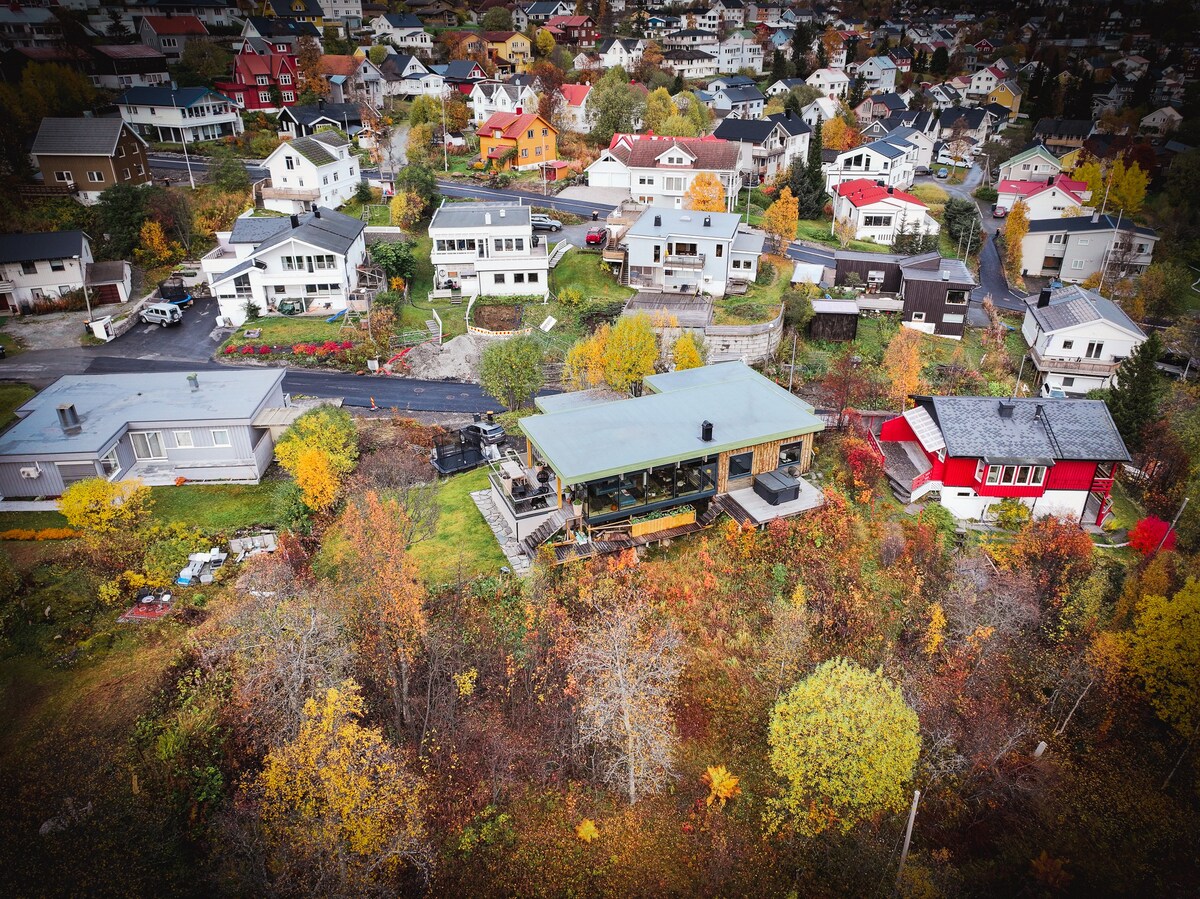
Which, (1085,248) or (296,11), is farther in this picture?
(296,11)

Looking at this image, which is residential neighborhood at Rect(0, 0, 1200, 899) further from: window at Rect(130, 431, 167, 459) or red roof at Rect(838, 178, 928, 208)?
red roof at Rect(838, 178, 928, 208)

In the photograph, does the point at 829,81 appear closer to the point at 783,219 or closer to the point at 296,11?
the point at 783,219

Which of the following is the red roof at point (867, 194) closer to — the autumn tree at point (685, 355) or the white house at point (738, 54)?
the autumn tree at point (685, 355)

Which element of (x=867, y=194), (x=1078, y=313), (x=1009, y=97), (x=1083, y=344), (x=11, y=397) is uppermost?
(x=1009, y=97)

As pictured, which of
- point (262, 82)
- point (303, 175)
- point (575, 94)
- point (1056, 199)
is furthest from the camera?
point (575, 94)

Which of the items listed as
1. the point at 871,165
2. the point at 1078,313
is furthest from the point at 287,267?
the point at 871,165

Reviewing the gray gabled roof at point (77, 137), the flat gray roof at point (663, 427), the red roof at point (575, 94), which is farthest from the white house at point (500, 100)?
the flat gray roof at point (663, 427)

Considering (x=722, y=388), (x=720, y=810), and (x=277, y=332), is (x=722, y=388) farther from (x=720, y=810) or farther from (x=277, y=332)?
(x=277, y=332)

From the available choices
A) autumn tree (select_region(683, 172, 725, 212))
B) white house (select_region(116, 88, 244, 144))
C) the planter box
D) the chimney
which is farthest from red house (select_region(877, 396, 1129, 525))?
white house (select_region(116, 88, 244, 144))

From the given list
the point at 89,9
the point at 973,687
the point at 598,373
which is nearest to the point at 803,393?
the point at 598,373
